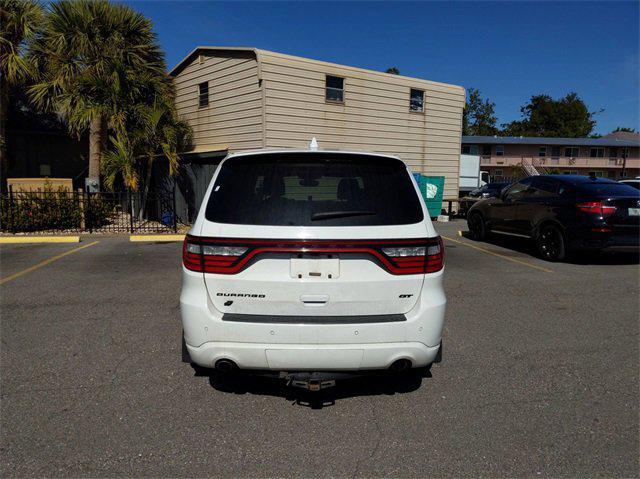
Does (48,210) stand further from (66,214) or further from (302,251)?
(302,251)

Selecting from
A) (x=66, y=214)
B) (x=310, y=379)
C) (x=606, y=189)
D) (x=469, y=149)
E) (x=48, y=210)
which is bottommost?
(x=310, y=379)

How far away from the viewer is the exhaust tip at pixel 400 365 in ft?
8.88

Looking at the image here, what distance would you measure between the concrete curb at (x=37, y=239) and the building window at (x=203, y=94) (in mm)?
6800

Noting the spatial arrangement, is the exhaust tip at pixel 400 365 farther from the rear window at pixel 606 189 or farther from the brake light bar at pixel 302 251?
the rear window at pixel 606 189

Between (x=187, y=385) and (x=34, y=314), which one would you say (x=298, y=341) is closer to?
(x=187, y=385)

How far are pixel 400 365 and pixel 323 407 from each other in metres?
0.70

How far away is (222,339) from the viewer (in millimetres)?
2645

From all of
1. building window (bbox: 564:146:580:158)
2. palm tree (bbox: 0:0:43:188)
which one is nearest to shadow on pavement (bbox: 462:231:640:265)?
palm tree (bbox: 0:0:43:188)

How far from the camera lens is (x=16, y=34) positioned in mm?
13156

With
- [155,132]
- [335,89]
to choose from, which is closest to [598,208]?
[335,89]

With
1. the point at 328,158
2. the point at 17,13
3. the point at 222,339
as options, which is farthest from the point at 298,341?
the point at 17,13

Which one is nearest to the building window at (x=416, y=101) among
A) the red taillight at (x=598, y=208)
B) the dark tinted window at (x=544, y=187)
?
the dark tinted window at (x=544, y=187)

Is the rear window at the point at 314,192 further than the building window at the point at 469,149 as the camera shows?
No

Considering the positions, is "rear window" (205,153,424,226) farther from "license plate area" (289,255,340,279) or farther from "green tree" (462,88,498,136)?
"green tree" (462,88,498,136)
